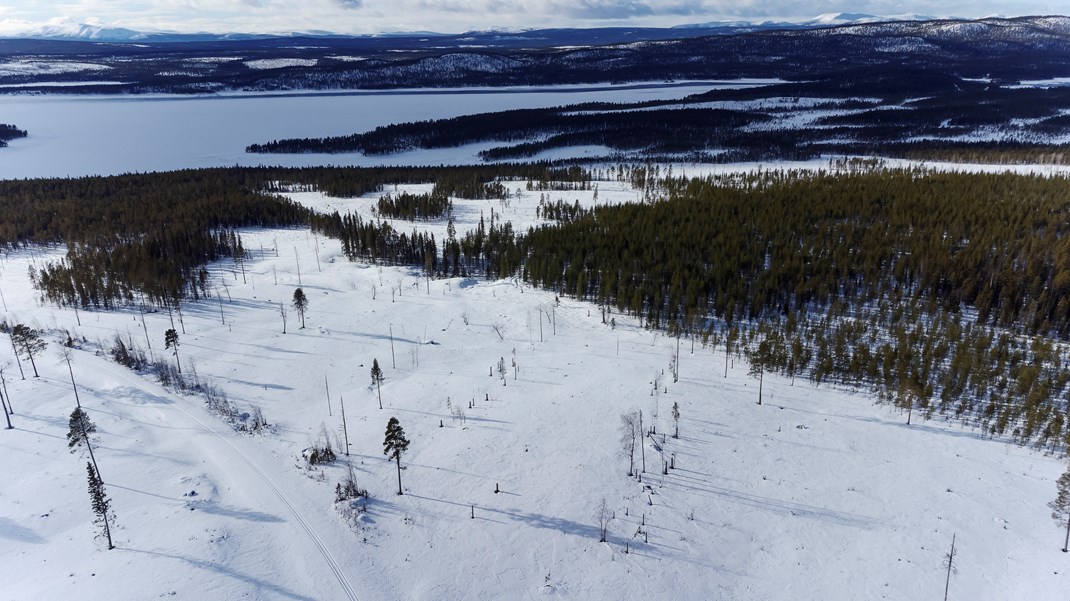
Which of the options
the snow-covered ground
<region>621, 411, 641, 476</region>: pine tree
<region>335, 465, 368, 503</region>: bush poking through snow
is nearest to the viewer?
the snow-covered ground

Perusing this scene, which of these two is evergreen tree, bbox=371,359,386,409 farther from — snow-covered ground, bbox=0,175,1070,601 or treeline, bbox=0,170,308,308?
treeline, bbox=0,170,308,308

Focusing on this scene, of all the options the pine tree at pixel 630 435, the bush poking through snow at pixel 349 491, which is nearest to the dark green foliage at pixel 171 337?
the bush poking through snow at pixel 349 491

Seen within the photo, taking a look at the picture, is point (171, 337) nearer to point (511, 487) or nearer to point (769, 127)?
point (511, 487)

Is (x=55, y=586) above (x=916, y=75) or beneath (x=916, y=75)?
beneath

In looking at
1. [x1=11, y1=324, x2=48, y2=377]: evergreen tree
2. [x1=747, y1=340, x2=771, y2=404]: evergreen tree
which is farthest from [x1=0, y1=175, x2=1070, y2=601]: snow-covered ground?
[x1=11, y1=324, x2=48, y2=377]: evergreen tree

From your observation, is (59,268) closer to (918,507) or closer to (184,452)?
(184,452)

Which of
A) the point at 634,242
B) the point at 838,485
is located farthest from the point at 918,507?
the point at 634,242
